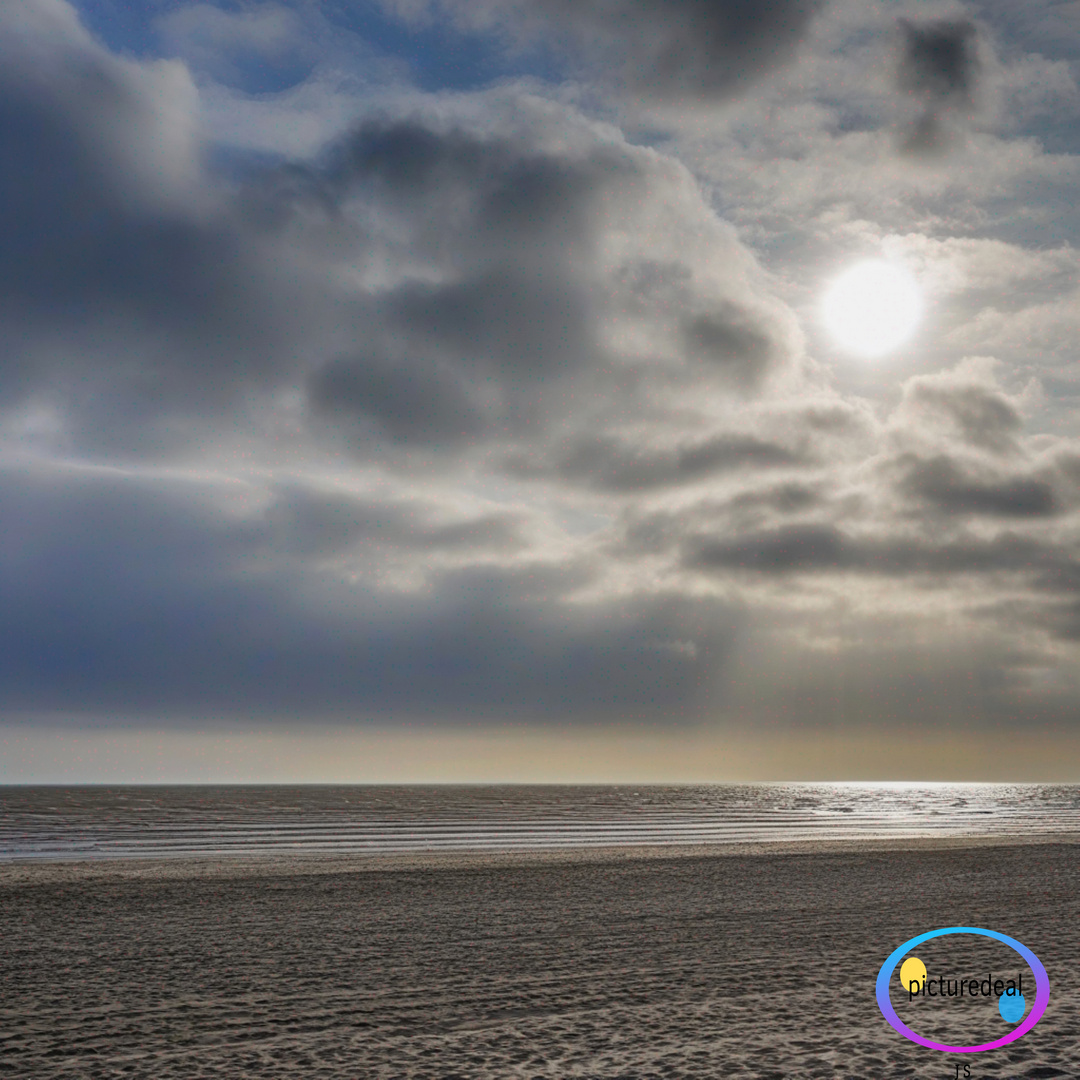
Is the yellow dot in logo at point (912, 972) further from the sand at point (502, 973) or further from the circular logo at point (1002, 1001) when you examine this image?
the sand at point (502, 973)

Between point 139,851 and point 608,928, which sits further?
point 139,851

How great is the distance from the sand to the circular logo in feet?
0.57

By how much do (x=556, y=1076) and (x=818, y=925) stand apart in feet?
32.9

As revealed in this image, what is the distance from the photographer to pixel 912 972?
12547 mm

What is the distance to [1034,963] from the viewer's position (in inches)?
508

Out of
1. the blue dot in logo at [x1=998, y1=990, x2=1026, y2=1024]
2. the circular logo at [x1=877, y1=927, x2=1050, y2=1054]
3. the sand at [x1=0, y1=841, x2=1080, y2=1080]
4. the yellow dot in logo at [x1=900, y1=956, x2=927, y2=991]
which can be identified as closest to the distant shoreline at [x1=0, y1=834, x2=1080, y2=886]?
the sand at [x1=0, y1=841, x2=1080, y2=1080]

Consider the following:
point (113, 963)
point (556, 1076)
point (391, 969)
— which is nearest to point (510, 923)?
point (391, 969)

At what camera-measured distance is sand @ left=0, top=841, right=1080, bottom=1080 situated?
8555mm

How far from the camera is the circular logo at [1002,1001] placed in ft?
29.2

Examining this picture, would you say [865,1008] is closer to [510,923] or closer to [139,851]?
[510,923]

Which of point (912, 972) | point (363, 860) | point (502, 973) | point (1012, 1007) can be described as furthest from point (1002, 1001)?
point (363, 860)

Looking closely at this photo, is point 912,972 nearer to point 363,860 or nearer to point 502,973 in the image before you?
point 502,973

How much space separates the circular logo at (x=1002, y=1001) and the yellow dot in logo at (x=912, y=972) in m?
0.14

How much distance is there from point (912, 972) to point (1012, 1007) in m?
2.22
